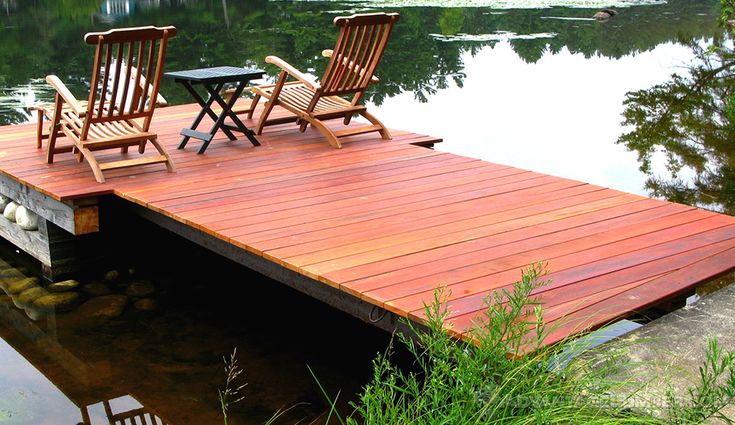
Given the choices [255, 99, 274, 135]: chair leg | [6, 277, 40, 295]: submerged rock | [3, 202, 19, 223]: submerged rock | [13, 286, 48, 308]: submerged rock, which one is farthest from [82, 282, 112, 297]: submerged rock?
[255, 99, 274, 135]: chair leg

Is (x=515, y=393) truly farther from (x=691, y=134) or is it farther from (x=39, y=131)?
(x=691, y=134)

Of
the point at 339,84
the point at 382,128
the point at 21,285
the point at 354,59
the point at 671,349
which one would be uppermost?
the point at 354,59

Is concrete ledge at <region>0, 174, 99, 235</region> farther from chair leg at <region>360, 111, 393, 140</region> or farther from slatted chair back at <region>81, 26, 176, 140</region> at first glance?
chair leg at <region>360, 111, 393, 140</region>

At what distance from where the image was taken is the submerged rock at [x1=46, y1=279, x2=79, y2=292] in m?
5.69

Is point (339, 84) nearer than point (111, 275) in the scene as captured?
No

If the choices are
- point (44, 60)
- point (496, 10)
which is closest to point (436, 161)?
point (44, 60)

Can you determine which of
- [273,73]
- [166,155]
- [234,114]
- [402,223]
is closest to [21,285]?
[166,155]

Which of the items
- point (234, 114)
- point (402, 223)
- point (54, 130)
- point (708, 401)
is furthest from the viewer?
point (234, 114)

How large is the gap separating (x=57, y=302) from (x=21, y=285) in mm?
433

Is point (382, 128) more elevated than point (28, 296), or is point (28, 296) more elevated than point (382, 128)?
point (382, 128)

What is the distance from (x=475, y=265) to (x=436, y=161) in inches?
86.8

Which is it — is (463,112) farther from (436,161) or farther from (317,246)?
(317,246)

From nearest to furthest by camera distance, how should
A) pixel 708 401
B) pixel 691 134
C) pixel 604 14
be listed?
pixel 708 401
pixel 691 134
pixel 604 14

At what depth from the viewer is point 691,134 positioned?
977cm
